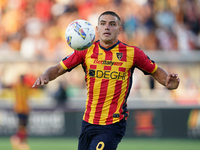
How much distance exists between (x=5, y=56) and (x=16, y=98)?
1915mm

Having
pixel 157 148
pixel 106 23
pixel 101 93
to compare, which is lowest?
pixel 157 148

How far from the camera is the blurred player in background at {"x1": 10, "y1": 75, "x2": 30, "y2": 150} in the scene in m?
12.2

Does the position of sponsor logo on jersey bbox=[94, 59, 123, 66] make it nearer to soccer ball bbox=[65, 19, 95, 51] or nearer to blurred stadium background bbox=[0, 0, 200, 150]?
soccer ball bbox=[65, 19, 95, 51]

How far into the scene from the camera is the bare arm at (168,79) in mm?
5426

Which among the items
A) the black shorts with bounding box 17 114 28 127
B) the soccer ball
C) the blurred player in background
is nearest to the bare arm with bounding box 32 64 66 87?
the soccer ball

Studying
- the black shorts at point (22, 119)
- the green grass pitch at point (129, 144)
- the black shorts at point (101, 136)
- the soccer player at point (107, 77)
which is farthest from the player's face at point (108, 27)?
the black shorts at point (22, 119)

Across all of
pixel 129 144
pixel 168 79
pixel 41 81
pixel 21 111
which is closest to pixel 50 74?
pixel 41 81

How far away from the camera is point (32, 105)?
13.6 m

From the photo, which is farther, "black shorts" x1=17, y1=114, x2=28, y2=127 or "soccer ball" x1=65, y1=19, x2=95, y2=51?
"black shorts" x1=17, y1=114, x2=28, y2=127

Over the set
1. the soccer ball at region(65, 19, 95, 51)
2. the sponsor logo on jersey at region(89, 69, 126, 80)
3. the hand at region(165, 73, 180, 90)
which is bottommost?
the hand at region(165, 73, 180, 90)

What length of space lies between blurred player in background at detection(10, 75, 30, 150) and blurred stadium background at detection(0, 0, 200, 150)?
40 cm

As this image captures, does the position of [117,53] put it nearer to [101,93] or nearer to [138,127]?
[101,93]

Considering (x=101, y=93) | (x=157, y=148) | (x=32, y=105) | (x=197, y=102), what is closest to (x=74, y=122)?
(x=32, y=105)

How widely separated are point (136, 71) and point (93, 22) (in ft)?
8.52
